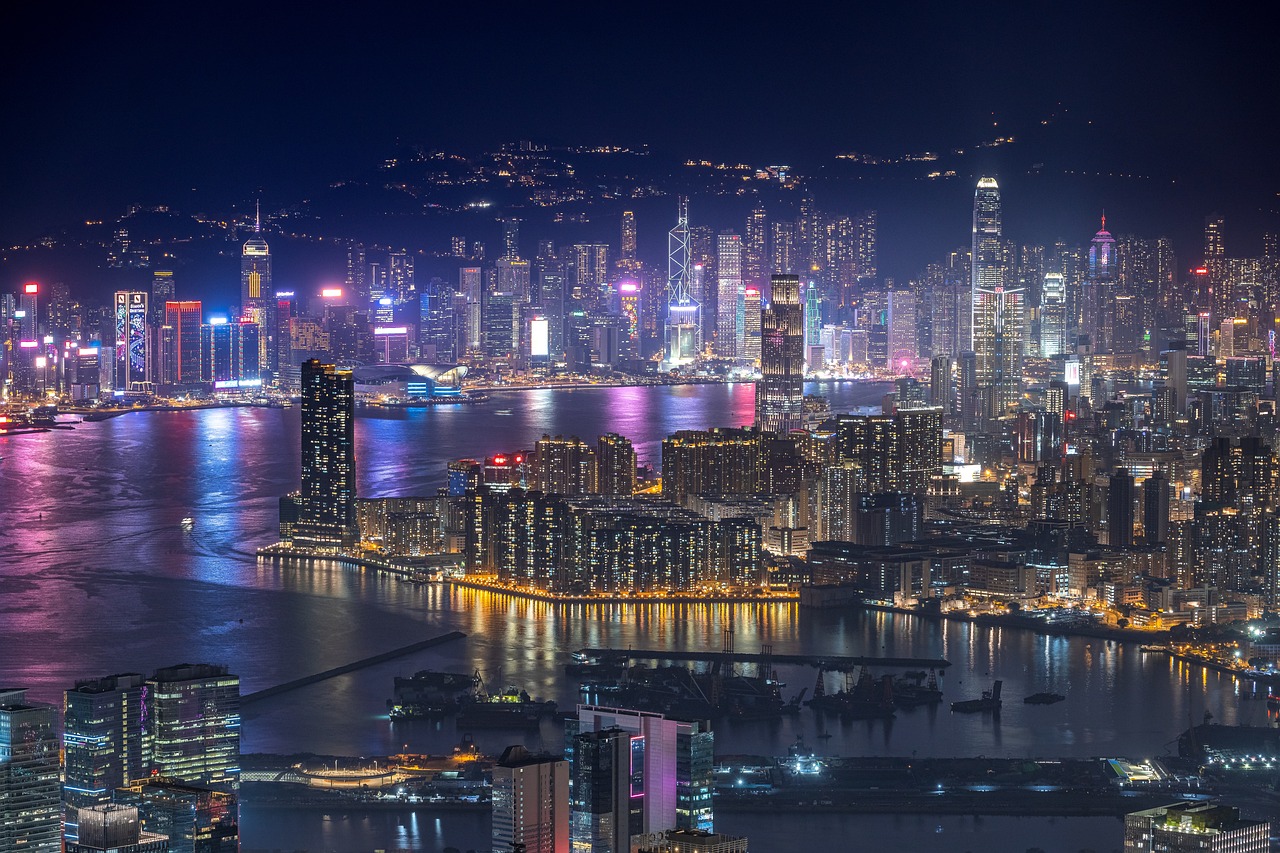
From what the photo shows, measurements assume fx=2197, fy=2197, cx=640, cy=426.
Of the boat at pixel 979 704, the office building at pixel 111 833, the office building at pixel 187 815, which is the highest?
the office building at pixel 111 833

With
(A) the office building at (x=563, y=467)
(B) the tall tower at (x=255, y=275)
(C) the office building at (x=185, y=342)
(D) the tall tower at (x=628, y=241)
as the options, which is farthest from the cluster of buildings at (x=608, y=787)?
(D) the tall tower at (x=628, y=241)

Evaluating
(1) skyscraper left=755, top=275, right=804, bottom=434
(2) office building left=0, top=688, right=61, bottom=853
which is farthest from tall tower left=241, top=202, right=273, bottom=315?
(2) office building left=0, top=688, right=61, bottom=853

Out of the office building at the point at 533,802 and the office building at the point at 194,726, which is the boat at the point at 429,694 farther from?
the office building at the point at 533,802

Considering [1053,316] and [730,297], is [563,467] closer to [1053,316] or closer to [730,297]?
[1053,316]

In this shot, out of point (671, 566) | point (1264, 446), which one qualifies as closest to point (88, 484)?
point (671, 566)

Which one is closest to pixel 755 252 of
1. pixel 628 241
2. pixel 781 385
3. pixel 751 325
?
pixel 751 325

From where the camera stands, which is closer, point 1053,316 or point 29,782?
point 29,782
